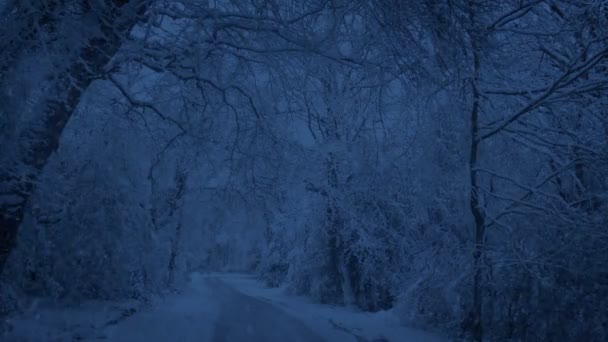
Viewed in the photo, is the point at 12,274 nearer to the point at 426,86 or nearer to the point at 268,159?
the point at 268,159

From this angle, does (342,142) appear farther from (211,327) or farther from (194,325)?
(194,325)

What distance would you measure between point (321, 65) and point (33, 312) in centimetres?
1013

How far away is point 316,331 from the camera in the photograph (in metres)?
12.5

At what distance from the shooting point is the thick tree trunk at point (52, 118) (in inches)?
187

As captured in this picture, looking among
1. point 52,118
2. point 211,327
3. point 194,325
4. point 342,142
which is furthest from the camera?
point 342,142

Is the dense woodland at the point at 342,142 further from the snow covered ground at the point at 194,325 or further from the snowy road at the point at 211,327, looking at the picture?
the snowy road at the point at 211,327

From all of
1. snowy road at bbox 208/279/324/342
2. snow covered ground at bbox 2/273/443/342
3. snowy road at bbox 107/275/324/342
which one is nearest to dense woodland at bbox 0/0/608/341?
snow covered ground at bbox 2/273/443/342

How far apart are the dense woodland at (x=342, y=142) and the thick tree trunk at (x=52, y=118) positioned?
2 centimetres

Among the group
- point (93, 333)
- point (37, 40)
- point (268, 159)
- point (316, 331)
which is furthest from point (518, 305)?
point (37, 40)

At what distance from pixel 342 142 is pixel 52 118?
487 inches

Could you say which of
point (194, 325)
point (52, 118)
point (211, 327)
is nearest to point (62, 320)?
point (194, 325)

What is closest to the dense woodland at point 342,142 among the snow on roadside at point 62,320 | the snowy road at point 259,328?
the snow on roadside at point 62,320

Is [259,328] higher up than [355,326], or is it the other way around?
[355,326]

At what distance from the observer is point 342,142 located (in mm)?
16688
